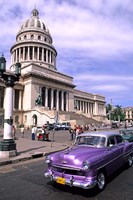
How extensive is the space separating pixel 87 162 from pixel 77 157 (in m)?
0.39

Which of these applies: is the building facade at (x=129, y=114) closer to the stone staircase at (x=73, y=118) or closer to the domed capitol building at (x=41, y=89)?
the domed capitol building at (x=41, y=89)

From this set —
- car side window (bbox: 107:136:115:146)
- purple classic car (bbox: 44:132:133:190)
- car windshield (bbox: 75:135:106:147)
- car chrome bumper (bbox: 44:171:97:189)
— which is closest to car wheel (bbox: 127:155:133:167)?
purple classic car (bbox: 44:132:133:190)

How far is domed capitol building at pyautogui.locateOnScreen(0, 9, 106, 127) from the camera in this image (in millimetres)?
64375

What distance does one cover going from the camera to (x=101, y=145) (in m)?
7.67

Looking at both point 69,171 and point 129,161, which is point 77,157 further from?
point 129,161

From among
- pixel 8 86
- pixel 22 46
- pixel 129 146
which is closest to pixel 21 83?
pixel 22 46

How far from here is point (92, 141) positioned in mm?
7906

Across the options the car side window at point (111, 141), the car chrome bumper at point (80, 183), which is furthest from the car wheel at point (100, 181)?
the car side window at point (111, 141)

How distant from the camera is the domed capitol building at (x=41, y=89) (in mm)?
64375

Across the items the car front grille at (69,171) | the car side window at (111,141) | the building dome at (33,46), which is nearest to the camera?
the car front grille at (69,171)

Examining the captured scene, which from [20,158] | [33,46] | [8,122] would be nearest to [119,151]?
[20,158]

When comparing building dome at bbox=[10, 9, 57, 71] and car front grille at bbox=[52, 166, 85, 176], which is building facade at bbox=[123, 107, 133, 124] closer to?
building dome at bbox=[10, 9, 57, 71]

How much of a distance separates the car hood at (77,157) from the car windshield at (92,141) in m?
0.51

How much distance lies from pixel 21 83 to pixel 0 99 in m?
8.19
